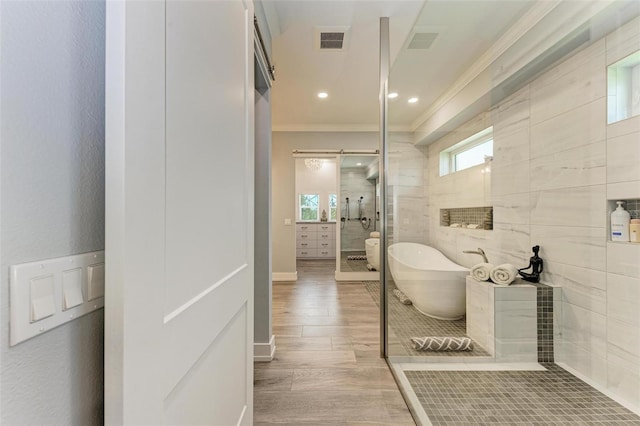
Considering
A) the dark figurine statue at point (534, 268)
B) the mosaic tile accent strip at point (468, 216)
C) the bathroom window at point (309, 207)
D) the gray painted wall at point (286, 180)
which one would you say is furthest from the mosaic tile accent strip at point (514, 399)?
the bathroom window at point (309, 207)

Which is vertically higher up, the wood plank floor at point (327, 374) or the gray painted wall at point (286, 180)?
the gray painted wall at point (286, 180)

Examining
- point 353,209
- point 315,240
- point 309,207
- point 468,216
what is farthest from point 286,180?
point 468,216

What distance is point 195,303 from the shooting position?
69 centimetres

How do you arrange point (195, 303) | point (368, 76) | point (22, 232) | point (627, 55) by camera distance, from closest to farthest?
1. point (22, 232)
2. point (195, 303)
3. point (627, 55)
4. point (368, 76)

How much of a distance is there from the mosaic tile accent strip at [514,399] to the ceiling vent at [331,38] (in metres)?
2.78

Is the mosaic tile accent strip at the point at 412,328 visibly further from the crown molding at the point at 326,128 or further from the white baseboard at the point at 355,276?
the crown molding at the point at 326,128

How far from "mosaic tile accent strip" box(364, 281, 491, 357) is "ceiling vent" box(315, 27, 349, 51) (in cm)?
218

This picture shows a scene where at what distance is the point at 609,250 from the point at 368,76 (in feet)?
8.49

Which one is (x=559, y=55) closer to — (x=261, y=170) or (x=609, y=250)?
(x=609, y=250)

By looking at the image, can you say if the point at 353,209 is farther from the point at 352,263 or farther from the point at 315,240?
the point at 315,240

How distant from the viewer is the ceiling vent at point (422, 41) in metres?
2.22

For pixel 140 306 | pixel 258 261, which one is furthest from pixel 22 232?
pixel 258 261

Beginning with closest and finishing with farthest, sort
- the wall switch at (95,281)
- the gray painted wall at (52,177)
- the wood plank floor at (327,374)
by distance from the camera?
the gray painted wall at (52,177) → the wall switch at (95,281) → the wood plank floor at (327,374)

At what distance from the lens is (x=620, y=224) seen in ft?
4.85
